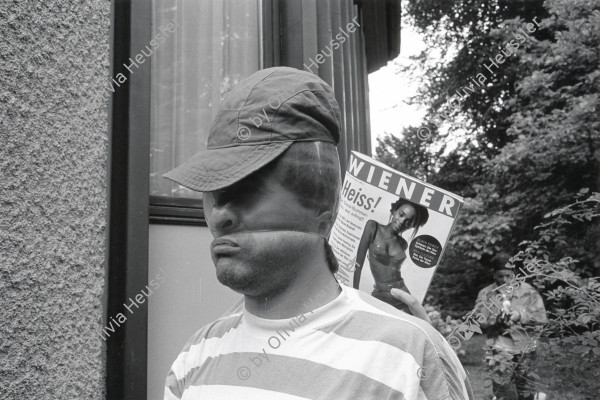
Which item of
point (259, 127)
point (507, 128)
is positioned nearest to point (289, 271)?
point (259, 127)

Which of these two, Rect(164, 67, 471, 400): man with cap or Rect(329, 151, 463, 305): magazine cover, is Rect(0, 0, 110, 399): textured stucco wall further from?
Rect(329, 151, 463, 305): magazine cover

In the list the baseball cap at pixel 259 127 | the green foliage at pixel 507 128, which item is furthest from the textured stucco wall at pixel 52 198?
the green foliage at pixel 507 128

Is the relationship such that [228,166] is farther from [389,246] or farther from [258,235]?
[389,246]

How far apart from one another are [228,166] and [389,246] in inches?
25.1

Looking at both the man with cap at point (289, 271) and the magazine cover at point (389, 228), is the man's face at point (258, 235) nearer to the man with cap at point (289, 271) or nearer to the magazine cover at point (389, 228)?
the man with cap at point (289, 271)

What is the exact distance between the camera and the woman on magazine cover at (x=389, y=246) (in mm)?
1760

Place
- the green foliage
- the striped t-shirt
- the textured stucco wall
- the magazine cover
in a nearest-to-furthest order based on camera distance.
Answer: the striped t-shirt
the magazine cover
the textured stucco wall
the green foliage

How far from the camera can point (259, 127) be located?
1.38 meters

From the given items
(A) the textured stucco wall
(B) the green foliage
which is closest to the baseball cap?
(A) the textured stucco wall

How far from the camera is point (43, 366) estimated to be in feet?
7.38

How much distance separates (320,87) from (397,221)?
50cm

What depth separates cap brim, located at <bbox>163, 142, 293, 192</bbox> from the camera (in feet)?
4.43

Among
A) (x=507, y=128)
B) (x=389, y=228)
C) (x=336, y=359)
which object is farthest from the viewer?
(x=507, y=128)

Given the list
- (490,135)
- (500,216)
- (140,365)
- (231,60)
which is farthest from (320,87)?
(490,135)
